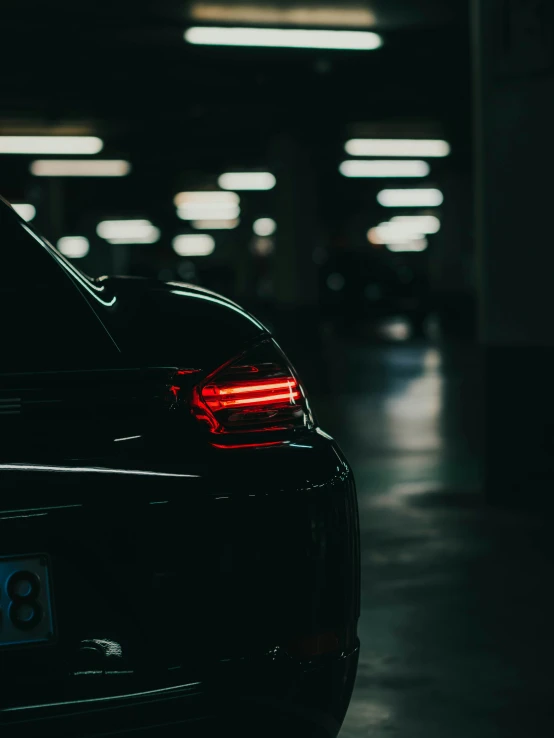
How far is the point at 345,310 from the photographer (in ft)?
112

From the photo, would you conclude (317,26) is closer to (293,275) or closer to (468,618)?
(468,618)

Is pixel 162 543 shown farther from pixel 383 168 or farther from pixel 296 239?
pixel 296 239

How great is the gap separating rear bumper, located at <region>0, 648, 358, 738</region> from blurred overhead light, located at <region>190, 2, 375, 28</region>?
378 inches

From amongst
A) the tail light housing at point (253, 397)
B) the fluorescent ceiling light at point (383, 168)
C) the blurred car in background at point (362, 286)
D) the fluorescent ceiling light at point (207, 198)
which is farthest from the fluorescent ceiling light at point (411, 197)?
the tail light housing at point (253, 397)

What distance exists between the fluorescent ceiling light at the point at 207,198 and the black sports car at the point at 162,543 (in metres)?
34.5

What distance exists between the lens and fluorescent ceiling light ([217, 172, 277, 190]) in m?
31.0

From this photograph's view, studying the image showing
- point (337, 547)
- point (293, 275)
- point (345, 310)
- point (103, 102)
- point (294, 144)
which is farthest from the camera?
point (345, 310)

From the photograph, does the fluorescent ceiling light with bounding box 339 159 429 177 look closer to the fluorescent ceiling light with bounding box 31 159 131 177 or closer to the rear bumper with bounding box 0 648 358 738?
the fluorescent ceiling light with bounding box 31 159 131 177

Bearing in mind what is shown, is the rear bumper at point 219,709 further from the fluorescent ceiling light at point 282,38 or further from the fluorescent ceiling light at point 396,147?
the fluorescent ceiling light at point 396,147

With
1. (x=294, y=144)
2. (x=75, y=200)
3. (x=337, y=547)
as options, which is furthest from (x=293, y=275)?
(x=337, y=547)

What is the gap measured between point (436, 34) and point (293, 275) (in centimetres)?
1635

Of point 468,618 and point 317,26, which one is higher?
point 317,26

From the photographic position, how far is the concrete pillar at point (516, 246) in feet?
18.7

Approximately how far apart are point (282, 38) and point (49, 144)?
33.3 feet
